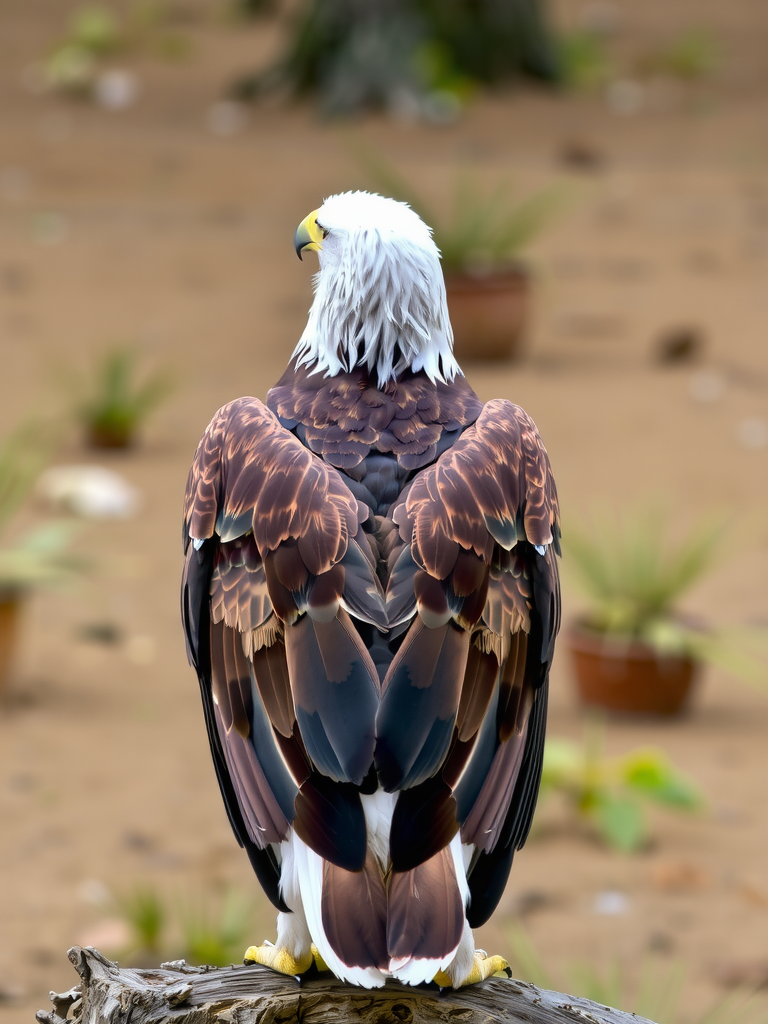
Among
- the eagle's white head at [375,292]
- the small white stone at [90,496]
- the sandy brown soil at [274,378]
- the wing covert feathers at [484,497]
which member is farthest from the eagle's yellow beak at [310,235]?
the small white stone at [90,496]

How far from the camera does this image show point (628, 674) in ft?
21.5

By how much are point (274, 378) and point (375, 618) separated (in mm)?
8031

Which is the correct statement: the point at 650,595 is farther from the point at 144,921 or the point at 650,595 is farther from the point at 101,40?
the point at 101,40

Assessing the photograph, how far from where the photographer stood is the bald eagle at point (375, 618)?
7.66 ft

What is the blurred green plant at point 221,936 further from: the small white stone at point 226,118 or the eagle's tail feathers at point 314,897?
the small white stone at point 226,118

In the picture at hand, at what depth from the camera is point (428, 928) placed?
2.23 meters

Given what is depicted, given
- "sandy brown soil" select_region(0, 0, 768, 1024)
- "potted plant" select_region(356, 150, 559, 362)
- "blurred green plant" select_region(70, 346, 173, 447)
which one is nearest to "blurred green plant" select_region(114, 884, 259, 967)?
"sandy brown soil" select_region(0, 0, 768, 1024)

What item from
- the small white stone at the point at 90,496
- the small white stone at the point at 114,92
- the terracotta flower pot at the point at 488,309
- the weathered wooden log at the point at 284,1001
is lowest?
the weathered wooden log at the point at 284,1001

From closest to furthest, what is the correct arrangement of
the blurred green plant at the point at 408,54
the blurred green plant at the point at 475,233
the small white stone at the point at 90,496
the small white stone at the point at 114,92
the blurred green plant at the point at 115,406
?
the small white stone at the point at 90,496
the blurred green plant at the point at 115,406
the blurred green plant at the point at 475,233
the blurred green plant at the point at 408,54
the small white stone at the point at 114,92

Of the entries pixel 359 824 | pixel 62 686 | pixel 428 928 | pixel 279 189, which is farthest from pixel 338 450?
pixel 279 189

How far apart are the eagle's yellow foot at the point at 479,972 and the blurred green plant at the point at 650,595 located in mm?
3662

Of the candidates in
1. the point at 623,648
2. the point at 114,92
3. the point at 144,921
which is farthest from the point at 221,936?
the point at 114,92

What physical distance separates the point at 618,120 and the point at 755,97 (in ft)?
7.33

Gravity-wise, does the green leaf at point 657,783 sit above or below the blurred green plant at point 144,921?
above
